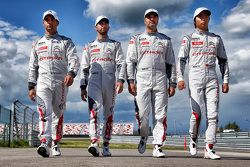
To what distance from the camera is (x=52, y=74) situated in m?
7.57

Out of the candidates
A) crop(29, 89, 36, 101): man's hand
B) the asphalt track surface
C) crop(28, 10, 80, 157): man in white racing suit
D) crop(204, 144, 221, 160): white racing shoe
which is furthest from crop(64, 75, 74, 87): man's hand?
crop(204, 144, 221, 160): white racing shoe

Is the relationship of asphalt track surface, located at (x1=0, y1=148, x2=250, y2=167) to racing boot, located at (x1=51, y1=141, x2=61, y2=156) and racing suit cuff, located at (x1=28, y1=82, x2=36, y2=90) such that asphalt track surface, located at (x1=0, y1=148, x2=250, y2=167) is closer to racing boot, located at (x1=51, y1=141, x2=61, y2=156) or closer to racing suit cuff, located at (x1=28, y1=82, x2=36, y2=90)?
racing boot, located at (x1=51, y1=141, x2=61, y2=156)

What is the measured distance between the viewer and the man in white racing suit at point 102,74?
7.70 m

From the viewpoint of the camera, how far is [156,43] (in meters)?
7.60

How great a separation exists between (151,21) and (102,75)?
4.33 ft

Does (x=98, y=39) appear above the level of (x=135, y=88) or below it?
above

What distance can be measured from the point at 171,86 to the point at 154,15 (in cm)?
130

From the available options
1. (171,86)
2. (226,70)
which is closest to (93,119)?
(171,86)

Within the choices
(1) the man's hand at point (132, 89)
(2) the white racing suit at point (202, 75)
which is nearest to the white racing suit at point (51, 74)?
(1) the man's hand at point (132, 89)

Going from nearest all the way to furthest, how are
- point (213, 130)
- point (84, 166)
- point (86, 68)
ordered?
point (84, 166) → point (213, 130) → point (86, 68)

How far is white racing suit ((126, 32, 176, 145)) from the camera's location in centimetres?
746

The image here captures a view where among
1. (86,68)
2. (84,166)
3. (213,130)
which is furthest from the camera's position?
(86,68)

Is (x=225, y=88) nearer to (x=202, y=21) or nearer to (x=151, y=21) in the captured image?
(x=202, y=21)

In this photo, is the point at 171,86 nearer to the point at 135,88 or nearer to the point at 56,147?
the point at 135,88
